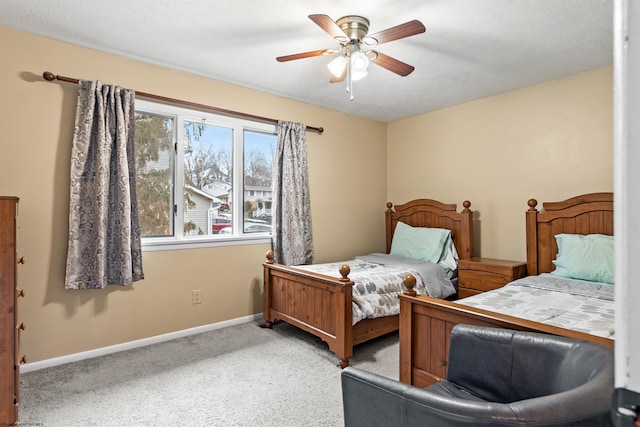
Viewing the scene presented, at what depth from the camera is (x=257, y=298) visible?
367 centimetres

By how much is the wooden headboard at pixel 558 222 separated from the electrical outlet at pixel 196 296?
10.7 feet

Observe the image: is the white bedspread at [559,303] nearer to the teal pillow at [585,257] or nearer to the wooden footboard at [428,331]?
the teal pillow at [585,257]

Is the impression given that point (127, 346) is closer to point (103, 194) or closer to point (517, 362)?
point (103, 194)

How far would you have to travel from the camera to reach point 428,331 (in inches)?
78.4

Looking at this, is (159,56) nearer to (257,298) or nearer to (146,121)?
(146,121)

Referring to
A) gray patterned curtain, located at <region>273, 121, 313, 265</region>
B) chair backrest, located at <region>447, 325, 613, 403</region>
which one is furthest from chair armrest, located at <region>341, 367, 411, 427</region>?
gray patterned curtain, located at <region>273, 121, 313, 265</region>

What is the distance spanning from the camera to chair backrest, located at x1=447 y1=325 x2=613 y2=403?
1137 millimetres

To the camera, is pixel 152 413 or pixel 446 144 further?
pixel 446 144

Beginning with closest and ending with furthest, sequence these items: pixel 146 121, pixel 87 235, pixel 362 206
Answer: pixel 87 235 → pixel 146 121 → pixel 362 206

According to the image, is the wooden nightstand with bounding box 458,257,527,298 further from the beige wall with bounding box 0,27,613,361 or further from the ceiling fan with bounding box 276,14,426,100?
the ceiling fan with bounding box 276,14,426,100

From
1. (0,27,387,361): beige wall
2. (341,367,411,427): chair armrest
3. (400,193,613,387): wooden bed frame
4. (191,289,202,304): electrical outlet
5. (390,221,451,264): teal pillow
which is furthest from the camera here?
(390,221,451,264): teal pillow

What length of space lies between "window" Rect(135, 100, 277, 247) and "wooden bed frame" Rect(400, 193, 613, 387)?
2.09 m

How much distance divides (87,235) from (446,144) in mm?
3886

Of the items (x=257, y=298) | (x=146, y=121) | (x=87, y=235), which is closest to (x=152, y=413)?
(x=87, y=235)
